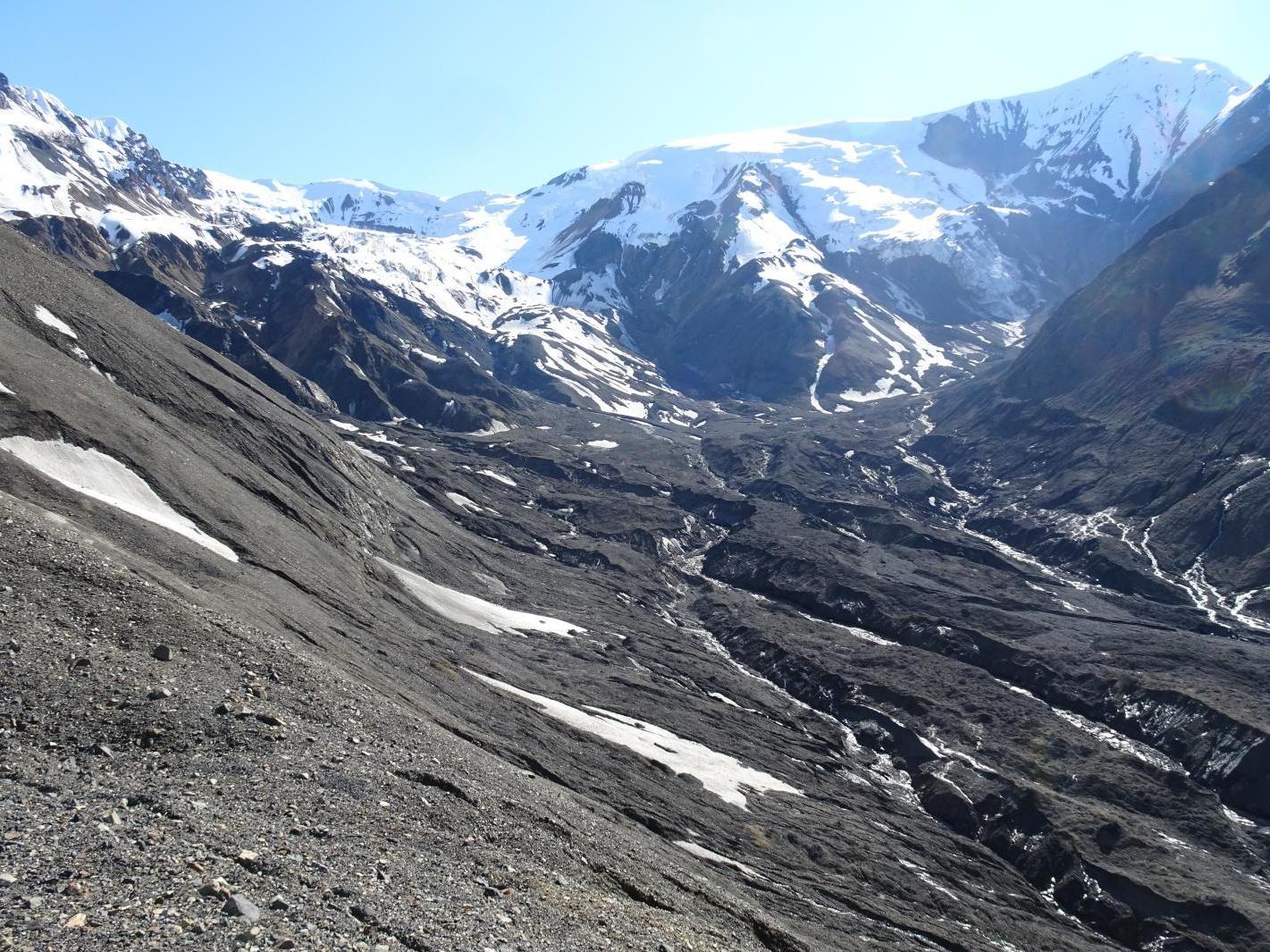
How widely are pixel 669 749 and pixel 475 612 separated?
28985 millimetres

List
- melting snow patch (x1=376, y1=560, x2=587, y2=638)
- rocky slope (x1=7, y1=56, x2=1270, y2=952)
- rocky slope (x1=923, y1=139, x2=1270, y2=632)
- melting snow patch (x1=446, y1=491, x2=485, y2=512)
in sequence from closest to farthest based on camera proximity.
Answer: rocky slope (x1=7, y1=56, x2=1270, y2=952), melting snow patch (x1=376, y1=560, x2=587, y2=638), rocky slope (x1=923, y1=139, x2=1270, y2=632), melting snow patch (x1=446, y1=491, x2=485, y2=512)

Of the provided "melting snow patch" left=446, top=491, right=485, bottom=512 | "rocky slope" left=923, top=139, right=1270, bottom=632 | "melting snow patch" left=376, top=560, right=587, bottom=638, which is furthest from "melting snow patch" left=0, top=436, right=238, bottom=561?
"rocky slope" left=923, top=139, right=1270, bottom=632

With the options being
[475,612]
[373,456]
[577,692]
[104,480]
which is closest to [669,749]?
[577,692]

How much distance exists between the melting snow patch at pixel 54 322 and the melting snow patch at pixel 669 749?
46.8 meters

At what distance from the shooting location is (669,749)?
62.2 meters

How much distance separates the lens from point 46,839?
1700cm

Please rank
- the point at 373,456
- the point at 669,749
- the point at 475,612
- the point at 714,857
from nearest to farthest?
the point at 714,857 < the point at 669,749 < the point at 475,612 < the point at 373,456

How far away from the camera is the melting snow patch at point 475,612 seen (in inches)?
3194

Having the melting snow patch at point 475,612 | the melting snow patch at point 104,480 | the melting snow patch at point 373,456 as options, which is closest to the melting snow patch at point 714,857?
the melting snow patch at point 104,480

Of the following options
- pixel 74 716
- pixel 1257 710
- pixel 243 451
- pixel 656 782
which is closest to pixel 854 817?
pixel 656 782

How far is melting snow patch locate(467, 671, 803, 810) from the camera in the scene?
190 feet

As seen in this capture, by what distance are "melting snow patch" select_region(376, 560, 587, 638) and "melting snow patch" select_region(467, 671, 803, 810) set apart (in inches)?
762

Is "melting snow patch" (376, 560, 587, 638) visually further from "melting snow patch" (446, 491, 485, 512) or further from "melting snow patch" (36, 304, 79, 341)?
"melting snow patch" (446, 491, 485, 512)

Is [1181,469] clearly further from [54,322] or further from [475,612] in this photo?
[54,322]
